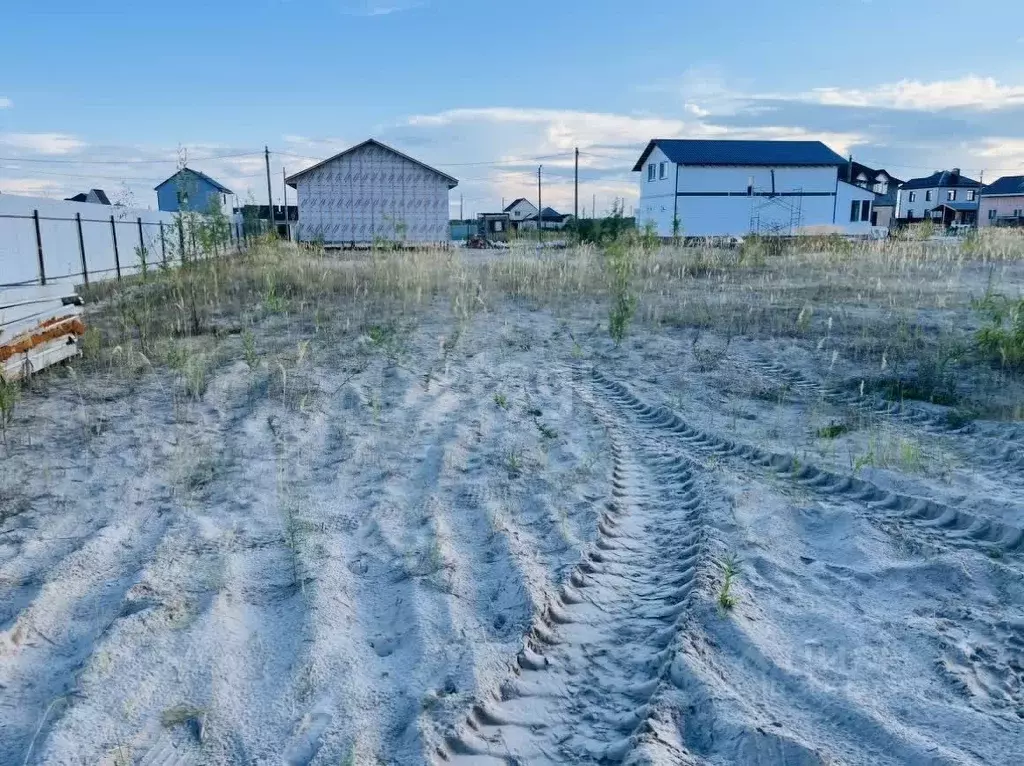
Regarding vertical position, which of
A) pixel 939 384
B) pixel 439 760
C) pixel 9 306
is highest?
pixel 9 306

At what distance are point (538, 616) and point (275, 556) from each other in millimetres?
1314

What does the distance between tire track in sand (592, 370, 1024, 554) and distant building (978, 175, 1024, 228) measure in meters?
65.0

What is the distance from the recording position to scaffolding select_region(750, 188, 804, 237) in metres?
36.0

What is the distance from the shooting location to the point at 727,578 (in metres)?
2.91

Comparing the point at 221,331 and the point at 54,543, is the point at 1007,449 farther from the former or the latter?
the point at 221,331

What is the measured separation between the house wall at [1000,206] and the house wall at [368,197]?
4944 centimetres

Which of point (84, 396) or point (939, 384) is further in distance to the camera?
point (939, 384)

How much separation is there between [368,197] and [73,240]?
708 inches

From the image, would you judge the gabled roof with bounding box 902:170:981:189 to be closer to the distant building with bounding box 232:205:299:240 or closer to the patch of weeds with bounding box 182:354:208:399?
the distant building with bounding box 232:205:299:240

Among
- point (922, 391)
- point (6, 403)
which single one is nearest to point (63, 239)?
point (6, 403)

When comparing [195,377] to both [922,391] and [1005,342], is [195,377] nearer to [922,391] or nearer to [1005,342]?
[922,391]

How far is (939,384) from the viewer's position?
19.7 ft

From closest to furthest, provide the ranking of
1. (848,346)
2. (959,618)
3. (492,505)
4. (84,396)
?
1. (959,618)
2. (492,505)
3. (84,396)
4. (848,346)

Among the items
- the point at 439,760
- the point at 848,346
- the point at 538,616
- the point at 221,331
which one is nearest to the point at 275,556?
the point at 538,616
